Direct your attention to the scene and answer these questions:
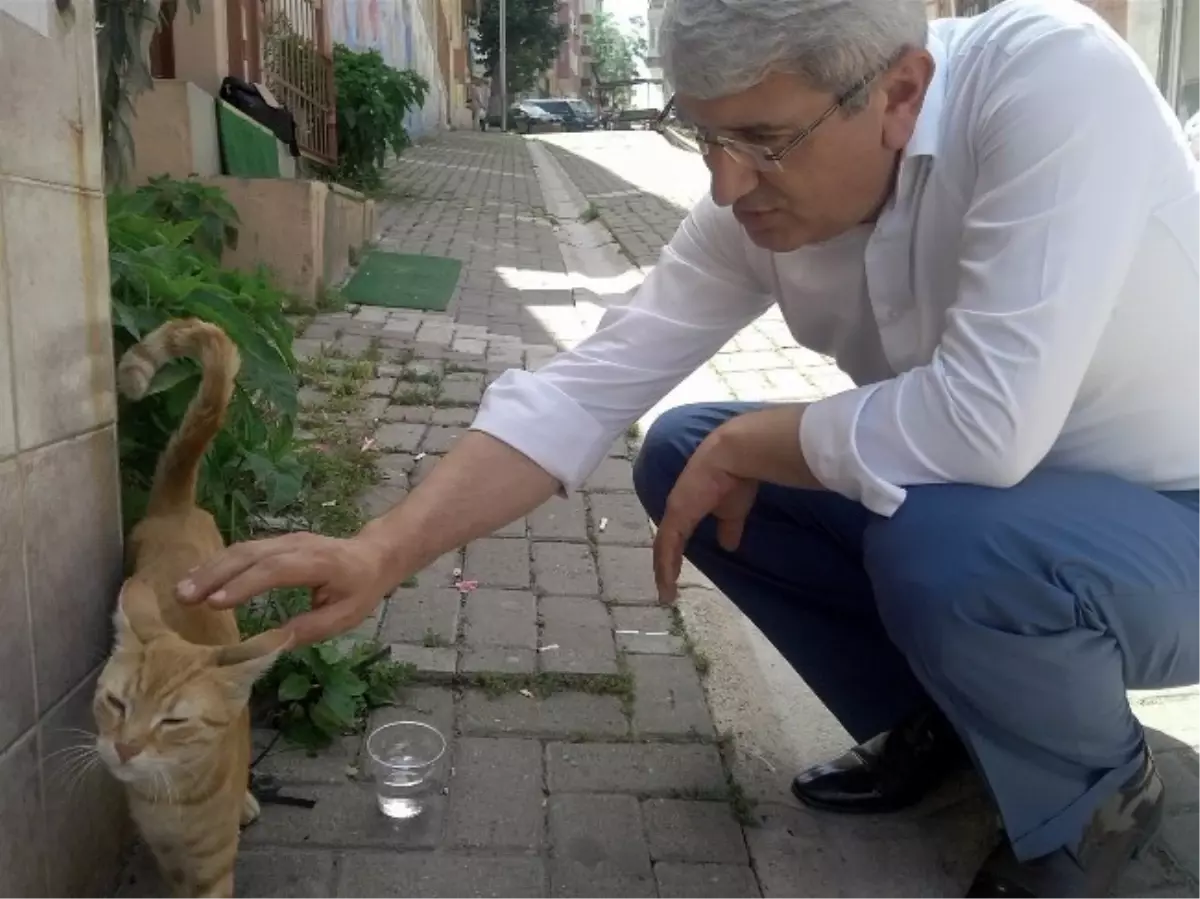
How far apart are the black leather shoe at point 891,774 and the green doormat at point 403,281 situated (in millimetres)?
4829

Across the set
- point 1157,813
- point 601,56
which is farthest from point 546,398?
point 601,56

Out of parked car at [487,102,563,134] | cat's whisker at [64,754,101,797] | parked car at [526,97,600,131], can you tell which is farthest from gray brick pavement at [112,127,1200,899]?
parked car at [526,97,600,131]

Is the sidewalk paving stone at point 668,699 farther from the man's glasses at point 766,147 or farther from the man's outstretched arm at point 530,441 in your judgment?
the man's glasses at point 766,147

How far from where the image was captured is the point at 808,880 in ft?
6.82

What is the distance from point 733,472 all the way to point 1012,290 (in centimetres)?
52

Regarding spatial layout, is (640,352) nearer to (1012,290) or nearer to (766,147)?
(766,147)

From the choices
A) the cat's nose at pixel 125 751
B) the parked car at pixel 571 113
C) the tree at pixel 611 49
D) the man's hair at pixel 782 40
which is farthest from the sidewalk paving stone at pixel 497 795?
the tree at pixel 611 49

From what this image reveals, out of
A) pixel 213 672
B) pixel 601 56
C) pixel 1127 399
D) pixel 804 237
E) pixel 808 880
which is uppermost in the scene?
pixel 601 56

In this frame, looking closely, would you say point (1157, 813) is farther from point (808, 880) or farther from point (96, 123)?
point (96, 123)

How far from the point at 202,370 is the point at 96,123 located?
0.44m

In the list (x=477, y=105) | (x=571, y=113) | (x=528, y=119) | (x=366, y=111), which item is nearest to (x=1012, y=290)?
(x=366, y=111)

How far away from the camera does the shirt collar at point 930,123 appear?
1.81 metres

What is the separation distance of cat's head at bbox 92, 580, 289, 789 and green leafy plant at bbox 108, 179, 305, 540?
50cm

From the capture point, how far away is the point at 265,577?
1.58 m
